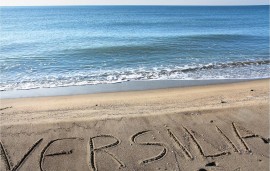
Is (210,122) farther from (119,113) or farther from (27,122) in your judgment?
(27,122)

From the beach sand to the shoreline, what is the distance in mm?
747

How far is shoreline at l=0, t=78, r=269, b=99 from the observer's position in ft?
37.5

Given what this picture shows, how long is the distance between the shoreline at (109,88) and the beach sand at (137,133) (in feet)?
2.45

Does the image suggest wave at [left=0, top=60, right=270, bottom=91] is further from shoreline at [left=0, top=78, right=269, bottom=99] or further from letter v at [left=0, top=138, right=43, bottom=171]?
letter v at [left=0, top=138, right=43, bottom=171]

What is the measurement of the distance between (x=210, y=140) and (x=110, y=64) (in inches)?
376

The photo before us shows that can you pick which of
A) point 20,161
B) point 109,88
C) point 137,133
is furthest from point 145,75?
point 20,161

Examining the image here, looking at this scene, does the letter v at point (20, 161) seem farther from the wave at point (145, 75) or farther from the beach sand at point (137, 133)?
the wave at point (145, 75)

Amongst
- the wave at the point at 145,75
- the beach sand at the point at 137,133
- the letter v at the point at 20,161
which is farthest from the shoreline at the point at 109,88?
the letter v at the point at 20,161

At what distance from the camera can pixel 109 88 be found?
12.0 m

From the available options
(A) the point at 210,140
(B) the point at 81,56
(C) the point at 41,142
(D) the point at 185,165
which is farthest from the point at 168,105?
(B) the point at 81,56

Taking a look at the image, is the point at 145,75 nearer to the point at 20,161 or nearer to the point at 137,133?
the point at 137,133

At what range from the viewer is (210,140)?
25.1 feet

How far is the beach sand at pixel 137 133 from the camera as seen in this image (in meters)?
6.88

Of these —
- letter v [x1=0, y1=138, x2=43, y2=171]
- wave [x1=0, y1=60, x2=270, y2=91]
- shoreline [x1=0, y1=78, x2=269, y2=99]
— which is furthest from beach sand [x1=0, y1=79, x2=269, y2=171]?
wave [x1=0, y1=60, x2=270, y2=91]
